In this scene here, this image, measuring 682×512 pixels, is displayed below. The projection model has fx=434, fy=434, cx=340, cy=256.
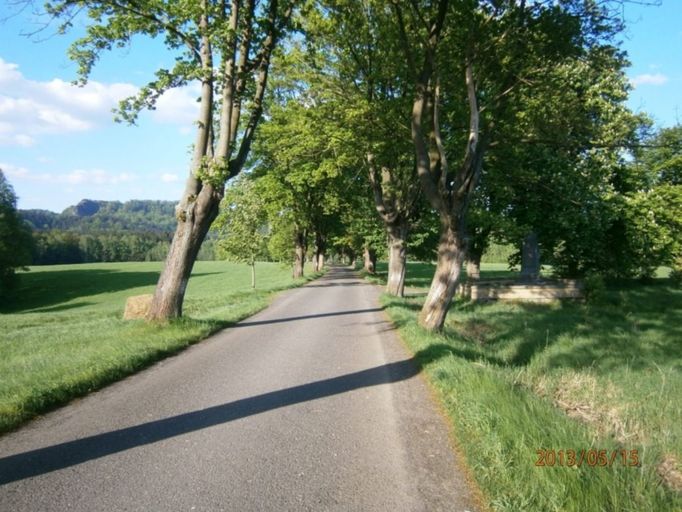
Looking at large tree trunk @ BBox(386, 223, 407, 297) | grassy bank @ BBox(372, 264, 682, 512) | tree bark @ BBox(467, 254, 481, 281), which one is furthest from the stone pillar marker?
grassy bank @ BBox(372, 264, 682, 512)

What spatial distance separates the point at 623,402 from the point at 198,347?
26.4 feet

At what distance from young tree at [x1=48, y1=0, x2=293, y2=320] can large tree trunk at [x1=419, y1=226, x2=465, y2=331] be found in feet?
19.6

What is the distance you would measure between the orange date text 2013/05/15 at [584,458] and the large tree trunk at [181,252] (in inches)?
375

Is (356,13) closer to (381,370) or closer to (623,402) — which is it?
(381,370)

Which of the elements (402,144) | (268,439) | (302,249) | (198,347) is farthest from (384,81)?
(302,249)

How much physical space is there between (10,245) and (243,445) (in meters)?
54.6

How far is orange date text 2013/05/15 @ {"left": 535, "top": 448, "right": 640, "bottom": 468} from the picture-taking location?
3.66 metres

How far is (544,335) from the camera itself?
1370 cm

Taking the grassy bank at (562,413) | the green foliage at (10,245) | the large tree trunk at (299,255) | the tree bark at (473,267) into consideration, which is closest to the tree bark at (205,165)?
the grassy bank at (562,413)

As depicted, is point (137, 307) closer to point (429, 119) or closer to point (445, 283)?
point (445, 283)

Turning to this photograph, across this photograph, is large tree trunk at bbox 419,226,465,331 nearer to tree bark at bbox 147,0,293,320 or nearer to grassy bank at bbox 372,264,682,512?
grassy bank at bbox 372,264,682,512

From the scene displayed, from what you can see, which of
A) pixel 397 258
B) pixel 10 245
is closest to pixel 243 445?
pixel 397 258

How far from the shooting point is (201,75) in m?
10.7

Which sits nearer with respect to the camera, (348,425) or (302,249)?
(348,425)
